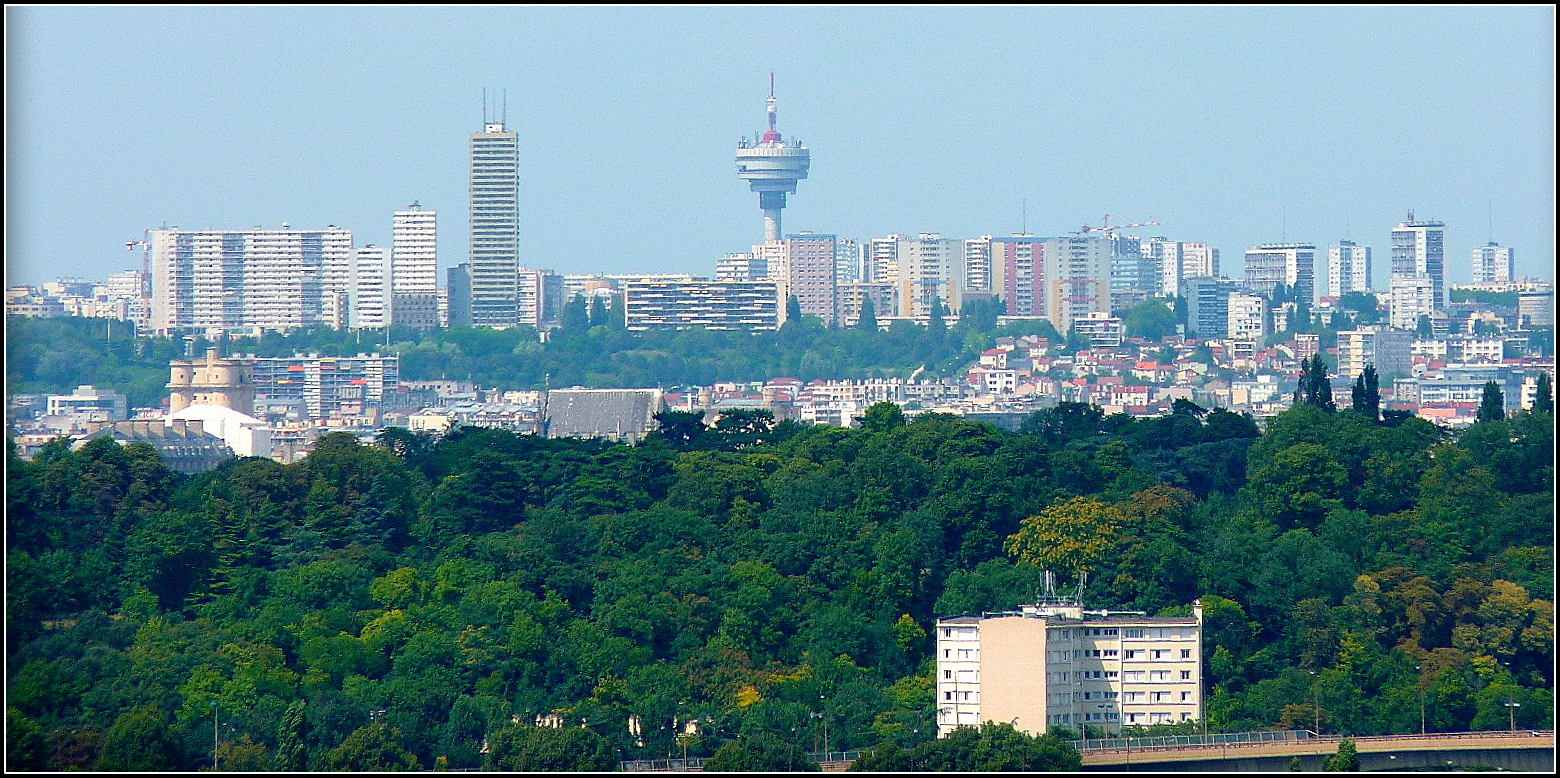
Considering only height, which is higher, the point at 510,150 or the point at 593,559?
the point at 510,150

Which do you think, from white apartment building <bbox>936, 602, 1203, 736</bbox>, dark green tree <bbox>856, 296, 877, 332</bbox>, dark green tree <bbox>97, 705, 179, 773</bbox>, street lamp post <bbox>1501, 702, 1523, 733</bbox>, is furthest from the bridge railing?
dark green tree <bbox>856, 296, 877, 332</bbox>

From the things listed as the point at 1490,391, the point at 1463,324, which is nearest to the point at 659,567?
the point at 1490,391

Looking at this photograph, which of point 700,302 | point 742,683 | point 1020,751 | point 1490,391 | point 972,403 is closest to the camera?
point 1020,751

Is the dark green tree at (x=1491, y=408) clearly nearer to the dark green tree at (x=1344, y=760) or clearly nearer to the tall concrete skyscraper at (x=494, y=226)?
the dark green tree at (x=1344, y=760)

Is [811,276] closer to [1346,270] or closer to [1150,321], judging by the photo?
[1150,321]

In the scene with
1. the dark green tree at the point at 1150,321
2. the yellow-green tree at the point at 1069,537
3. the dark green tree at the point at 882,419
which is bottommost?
the yellow-green tree at the point at 1069,537

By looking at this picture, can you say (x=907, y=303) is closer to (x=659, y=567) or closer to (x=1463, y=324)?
(x=1463, y=324)

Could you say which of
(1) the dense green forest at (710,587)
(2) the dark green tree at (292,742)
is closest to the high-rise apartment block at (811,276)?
(1) the dense green forest at (710,587)
